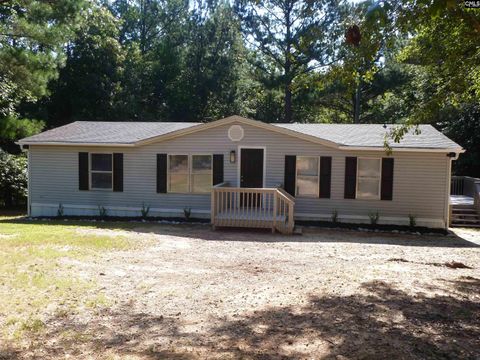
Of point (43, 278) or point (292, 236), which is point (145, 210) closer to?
point (292, 236)

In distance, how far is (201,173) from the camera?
47.0 feet

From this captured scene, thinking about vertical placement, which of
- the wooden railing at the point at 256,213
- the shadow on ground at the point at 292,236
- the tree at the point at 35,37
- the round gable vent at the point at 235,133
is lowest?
the shadow on ground at the point at 292,236

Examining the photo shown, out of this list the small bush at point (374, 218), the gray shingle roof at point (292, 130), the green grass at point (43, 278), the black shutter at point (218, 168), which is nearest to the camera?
the green grass at point (43, 278)

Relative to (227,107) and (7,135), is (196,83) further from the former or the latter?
(7,135)

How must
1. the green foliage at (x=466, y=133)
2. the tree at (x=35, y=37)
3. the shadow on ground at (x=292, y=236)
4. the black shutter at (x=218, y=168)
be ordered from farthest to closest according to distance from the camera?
1. the green foliage at (x=466, y=133)
2. the black shutter at (x=218, y=168)
3. the tree at (x=35, y=37)
4. the shadow on ground at (x=292, y=236)

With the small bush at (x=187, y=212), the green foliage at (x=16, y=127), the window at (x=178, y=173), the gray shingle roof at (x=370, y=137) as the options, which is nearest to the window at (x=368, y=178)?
the gray shingle roof at (x=370, y=137)

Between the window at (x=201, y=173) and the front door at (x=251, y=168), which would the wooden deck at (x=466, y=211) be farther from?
the window at (x=201, y=173)

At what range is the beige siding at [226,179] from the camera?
43.5ft

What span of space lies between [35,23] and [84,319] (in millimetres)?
11228

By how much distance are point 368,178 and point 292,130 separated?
9.24ft

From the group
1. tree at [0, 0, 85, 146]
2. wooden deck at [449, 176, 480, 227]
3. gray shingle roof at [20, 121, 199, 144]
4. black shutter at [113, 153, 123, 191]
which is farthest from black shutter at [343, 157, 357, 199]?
tree at [0, 0, 85, 146]

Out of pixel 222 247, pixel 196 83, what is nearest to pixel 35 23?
pixel 222 247

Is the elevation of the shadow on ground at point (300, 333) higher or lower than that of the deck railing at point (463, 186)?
lower

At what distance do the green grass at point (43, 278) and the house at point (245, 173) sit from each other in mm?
4244
